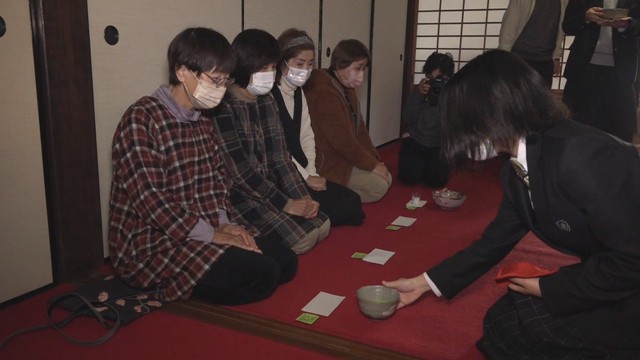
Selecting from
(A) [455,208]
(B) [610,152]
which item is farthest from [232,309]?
(A) [455,208]

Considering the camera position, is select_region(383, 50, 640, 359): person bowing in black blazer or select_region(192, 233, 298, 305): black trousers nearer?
select_region(383, 50, 640, 359): person bowing in black blazer

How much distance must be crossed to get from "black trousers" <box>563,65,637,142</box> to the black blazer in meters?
0.04

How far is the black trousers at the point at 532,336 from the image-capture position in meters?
1.31

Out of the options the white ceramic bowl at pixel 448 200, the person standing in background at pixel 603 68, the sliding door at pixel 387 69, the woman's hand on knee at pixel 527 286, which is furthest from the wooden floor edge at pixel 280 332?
the sliding door at pixel 387 69

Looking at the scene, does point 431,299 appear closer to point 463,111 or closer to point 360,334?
point 360,334

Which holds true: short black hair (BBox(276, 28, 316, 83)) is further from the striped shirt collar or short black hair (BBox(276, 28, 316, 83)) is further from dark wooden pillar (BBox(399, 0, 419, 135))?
dark wooden pillar (BBox(399, 0, 419, 135))

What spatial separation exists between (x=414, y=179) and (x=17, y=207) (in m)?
2.68

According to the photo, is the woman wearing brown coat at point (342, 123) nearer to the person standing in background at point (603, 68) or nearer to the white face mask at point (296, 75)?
the white face mask at point (296, 75)

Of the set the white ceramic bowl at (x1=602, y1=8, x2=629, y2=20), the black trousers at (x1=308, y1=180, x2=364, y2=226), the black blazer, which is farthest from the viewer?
the black blazer

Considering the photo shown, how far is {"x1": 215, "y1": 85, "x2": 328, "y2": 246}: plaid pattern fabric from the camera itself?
2.29 meters

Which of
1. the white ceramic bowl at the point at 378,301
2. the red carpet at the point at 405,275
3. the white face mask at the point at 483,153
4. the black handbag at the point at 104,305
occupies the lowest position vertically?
the red carpet at the point at 405,275

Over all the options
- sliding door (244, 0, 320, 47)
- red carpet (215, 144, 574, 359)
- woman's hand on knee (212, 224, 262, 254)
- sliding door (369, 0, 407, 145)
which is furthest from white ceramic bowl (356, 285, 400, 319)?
sliding door (369, 0, 407, 145)

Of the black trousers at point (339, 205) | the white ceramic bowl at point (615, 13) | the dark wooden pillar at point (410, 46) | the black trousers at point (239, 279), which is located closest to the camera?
the black trousers at point (239, 279)

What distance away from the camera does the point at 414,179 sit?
3896mm
